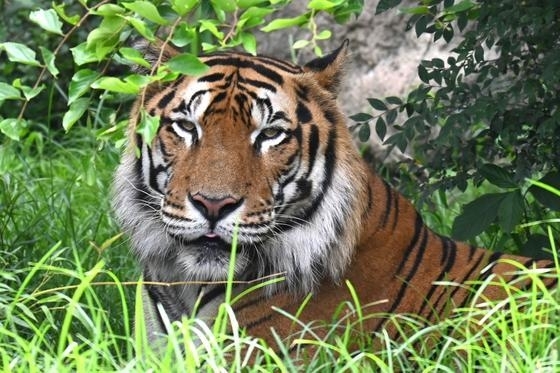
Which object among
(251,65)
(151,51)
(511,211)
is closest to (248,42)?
(251,65)

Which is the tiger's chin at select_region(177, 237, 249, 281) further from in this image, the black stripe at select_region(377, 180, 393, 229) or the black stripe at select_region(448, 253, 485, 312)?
the black stripe at select_region(448, 253, 485, 312)

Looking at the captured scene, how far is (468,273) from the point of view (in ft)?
13.4

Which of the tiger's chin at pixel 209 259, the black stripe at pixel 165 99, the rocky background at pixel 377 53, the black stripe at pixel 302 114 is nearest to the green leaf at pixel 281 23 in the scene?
the black stripe at pixel 302 114

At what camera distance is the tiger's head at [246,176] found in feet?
12.1

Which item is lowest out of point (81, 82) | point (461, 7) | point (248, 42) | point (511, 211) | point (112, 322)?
point (112, 322)

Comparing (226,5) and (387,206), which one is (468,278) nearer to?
(387,206)

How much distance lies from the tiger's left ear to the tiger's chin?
611 millimetres

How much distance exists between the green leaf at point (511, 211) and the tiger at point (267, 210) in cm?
44

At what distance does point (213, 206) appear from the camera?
364 cm

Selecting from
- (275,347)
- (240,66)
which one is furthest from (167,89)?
(275,347)

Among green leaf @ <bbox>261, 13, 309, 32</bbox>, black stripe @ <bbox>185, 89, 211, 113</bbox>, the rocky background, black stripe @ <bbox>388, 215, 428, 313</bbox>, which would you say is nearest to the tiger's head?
black stripe @ <bbox>185, 89, 211, 113</bbox>

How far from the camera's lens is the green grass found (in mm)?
3123

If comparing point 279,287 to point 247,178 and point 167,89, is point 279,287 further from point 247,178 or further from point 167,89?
point 167,89

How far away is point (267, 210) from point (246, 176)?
0.12m
